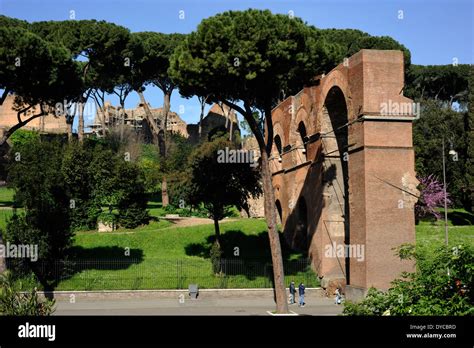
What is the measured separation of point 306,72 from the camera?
16.9 metres

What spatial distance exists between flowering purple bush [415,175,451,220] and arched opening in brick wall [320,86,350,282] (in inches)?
531

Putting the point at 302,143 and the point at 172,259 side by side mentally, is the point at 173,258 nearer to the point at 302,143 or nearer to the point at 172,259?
the point at 172,259

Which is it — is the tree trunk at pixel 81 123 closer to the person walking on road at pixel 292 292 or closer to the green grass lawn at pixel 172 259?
the green grass lawn at pixel 172 259

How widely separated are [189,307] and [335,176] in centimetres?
792

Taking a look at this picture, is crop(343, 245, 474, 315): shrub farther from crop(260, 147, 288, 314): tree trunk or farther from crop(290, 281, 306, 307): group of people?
crop(290, 281, 306, 307): group of people

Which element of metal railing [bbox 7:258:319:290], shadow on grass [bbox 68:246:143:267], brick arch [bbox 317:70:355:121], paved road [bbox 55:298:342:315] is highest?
brick arch [bbox 317:70:355:121]

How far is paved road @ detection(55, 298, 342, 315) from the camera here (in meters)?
17.2

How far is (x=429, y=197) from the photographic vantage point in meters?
33.8

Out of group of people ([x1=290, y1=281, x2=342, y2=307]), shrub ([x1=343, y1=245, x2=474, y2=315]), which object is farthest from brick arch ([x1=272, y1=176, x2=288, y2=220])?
shrub ([x1=343, y1=245, x2=474, y2=315])

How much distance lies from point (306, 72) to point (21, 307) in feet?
38.6

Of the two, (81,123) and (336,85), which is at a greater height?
(81,123)

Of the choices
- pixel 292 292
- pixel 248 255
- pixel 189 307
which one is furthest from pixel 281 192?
pixel 189 307
